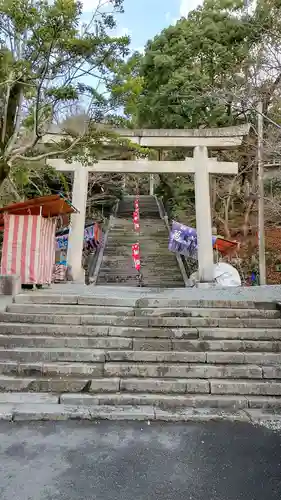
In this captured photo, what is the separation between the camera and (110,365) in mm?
5211

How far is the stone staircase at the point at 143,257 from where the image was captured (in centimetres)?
1545

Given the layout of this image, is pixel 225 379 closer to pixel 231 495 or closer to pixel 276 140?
pixel 231 495

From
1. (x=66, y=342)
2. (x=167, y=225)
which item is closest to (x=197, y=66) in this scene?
(x=167, y=225)

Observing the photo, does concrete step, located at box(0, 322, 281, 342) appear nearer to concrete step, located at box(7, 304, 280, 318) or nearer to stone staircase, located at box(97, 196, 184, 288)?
concrete step, located at box(7, 304, 280, 318)

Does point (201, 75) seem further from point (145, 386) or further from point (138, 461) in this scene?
point (138, 461)

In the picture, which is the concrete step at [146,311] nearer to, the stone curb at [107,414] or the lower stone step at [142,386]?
the lower stone step at [142,386]

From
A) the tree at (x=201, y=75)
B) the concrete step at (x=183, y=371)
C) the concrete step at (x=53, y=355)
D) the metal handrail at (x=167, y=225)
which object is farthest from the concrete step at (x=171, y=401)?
the tree at (x=201, y=75)

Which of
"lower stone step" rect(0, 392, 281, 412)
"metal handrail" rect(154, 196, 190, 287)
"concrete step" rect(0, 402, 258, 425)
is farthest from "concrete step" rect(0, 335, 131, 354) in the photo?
"metal handrail" rect(154, 196, 190, 287)

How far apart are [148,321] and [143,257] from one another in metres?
11.5

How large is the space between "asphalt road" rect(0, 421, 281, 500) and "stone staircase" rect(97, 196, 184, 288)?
10.8 m

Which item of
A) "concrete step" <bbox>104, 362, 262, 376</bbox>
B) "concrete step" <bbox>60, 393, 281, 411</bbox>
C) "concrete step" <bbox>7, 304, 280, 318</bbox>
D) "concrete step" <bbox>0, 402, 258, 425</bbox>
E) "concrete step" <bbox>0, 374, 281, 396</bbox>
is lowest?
"concrete step" <bbox>0, 402, 258, 425</bbox>

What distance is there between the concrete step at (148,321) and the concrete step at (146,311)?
0.14 m

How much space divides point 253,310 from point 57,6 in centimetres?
625

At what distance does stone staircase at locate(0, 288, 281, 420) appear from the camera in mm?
4594
